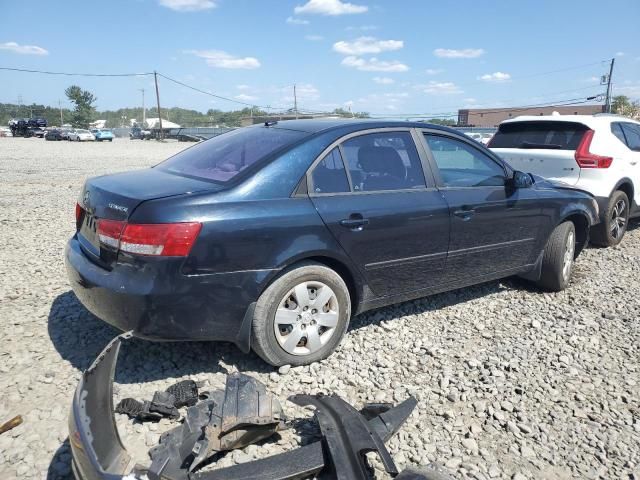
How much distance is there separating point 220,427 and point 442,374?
1.64 metres

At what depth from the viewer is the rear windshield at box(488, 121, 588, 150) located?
20.6 ft

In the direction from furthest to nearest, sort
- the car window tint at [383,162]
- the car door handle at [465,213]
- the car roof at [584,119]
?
the car roof at [584,119] → the car door handle at [465,213] → the car window tint at [383,162]

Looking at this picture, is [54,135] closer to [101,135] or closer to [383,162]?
[101,135]

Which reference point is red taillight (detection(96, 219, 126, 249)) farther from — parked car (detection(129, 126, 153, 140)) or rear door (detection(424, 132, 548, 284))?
parked car (detection(129, 126, 153, 140))

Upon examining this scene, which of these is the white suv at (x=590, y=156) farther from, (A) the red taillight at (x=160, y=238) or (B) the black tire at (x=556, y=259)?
(A) the red taillight at (x=160, y=238)

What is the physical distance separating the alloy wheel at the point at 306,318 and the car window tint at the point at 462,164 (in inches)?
57.0

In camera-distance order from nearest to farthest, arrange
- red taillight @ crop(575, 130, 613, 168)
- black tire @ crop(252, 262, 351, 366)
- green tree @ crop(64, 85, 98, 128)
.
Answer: black tire @ crop(252, 262, 351, 366) < red taillight @ crop(575, 130, 613, 168) < green tree @ crop(64, 85, 98, 128)

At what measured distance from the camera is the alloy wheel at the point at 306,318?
10.1 feet

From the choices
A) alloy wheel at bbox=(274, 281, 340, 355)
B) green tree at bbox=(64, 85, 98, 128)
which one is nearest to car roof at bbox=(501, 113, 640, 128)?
alloy wheel at bbox=(274, 281, 340, 355)

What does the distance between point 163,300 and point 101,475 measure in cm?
105

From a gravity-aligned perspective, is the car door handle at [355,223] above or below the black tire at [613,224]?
above

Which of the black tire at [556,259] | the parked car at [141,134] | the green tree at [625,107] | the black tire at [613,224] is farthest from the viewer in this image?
the parked car at [141,134]

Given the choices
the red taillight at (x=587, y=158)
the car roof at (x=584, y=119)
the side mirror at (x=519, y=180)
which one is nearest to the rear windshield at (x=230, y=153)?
the side mirror at (x=519, y=180)

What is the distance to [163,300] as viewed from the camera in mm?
2670
